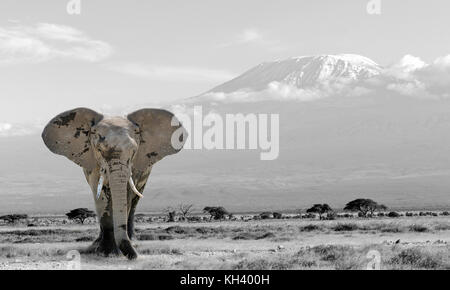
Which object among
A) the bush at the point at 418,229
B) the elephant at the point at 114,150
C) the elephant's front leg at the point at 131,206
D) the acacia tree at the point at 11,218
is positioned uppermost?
the elephant at the point at 114,150

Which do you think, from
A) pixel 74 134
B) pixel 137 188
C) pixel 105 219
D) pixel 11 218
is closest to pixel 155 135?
pixel 137 188

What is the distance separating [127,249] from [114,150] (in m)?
2.37

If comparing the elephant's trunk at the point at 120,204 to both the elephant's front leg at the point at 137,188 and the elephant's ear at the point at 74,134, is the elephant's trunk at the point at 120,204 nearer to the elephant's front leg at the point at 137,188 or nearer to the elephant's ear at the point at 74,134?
the elephant's front leg at the point at 137,188

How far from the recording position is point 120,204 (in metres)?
15.5

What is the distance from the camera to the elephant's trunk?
1530cm

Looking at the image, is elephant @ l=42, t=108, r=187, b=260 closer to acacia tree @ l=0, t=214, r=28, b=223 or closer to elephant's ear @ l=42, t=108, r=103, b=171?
elephant's ear @ l=42, t=108, r=103, b=171

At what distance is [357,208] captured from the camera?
77.2 metres

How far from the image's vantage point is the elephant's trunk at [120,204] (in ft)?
50.2

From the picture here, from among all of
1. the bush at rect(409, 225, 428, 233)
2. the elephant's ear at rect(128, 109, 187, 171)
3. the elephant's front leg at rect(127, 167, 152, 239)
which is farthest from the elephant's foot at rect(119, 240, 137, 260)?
the bush at rect(409, 225, 428, 233)

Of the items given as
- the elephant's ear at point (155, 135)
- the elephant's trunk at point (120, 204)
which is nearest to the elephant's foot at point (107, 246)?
the elephant's trunk at point (120, 204)

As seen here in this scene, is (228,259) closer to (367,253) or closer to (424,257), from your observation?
(367,253)

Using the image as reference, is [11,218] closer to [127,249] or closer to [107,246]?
[107,246]

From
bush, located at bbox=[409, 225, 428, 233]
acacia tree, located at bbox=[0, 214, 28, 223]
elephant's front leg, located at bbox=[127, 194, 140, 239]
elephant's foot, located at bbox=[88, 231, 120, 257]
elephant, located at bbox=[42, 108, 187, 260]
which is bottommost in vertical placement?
acacia tree, located at bbox=[0, 214, 28, 223]
